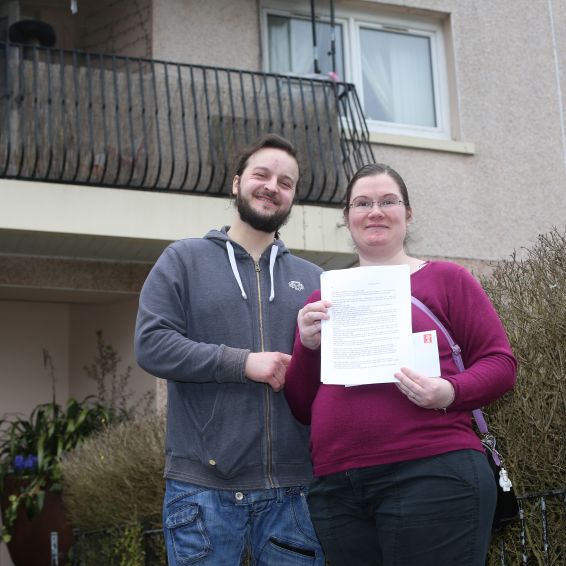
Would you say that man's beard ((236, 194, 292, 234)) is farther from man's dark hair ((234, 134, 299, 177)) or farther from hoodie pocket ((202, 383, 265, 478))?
hoodie pocket ((202, 383, 265, 478))

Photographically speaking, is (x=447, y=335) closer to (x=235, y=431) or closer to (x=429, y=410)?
(x=429, y=410)

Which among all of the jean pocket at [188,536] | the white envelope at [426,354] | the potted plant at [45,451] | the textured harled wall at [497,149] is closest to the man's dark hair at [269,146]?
the white envelope at [426,354]

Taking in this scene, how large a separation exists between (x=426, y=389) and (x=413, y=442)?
0.56 ft

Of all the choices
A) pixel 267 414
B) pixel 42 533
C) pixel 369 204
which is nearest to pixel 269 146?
pixel 369 204

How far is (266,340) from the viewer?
3.20 meters

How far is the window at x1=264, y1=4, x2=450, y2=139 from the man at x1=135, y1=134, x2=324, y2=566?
22.3 ft

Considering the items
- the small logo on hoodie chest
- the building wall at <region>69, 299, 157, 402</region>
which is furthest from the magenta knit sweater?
the building wall at <region>69, 299, 157, 402</region>

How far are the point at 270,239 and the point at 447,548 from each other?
1.36 metres

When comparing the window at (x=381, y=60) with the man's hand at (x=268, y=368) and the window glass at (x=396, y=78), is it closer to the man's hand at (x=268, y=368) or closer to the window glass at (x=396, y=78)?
the window glass at (x=396, y=78)

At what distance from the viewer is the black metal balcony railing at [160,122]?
26.9 feet

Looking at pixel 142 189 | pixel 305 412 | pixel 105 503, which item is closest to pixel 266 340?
pixel 305 412

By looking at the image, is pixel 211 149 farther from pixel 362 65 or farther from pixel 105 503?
pixel 105 503

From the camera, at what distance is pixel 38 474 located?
837 centimetres

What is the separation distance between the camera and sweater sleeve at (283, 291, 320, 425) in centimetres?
287
